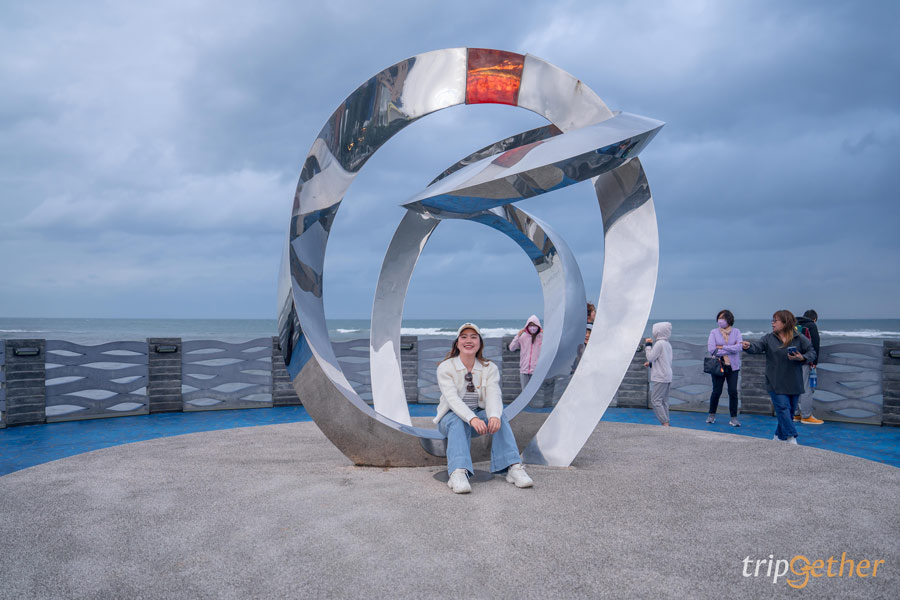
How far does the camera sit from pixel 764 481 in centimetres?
473

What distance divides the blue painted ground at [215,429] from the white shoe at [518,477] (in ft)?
15.5

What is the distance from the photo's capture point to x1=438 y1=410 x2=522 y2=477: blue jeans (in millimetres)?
4629

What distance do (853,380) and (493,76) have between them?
804 centimetres

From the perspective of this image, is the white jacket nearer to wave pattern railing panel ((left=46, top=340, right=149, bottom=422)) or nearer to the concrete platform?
the concrete platform

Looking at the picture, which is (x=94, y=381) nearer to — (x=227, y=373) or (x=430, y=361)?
(x=227, y=373)

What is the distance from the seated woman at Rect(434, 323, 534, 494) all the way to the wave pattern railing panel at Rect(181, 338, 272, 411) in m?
6.38

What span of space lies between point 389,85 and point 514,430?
11.7 feet

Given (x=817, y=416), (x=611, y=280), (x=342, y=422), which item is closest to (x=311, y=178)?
(x=342, y=422)

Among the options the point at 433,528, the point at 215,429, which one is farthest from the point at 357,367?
the point at 433,528

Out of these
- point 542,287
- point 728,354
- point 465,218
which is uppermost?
point 465,218

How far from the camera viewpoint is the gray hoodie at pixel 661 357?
8.31 meters

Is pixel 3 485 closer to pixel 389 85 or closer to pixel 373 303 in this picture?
pixel 373 303

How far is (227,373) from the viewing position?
10648 mm

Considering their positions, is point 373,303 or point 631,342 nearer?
point 631,342
